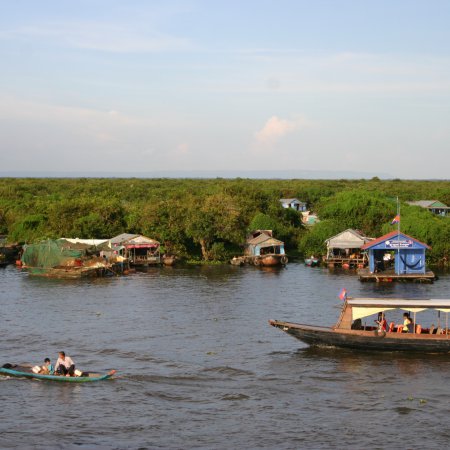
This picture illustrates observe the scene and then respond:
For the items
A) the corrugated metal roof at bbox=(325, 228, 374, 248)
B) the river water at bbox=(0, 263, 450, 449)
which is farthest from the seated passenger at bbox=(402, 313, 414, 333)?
the corrugated metal roof at bbox=(325, 228, 374, 248)

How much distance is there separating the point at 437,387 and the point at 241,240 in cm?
4147

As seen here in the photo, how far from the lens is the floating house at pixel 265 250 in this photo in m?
65.7

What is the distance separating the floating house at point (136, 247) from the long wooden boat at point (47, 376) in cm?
3525

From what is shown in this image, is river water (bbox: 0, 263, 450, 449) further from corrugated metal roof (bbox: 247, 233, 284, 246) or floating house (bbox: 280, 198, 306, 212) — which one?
floating house (bbox: 280, 198, 306, 212)

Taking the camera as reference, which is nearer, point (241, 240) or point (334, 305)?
point (334, 305)

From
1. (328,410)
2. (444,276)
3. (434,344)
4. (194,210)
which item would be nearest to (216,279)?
(194,210)

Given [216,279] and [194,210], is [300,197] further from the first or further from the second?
[216,279]

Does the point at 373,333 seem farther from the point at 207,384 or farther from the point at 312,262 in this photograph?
the point at 312,262

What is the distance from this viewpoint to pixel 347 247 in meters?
64.8

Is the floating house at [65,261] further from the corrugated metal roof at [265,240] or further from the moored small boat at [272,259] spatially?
the corrugated metal roof at [265,240]

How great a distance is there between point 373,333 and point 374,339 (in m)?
0.26

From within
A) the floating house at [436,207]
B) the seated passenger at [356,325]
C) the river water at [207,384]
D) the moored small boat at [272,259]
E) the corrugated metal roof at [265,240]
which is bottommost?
the river water at [207,384]

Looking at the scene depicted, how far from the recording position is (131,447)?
23.1 m

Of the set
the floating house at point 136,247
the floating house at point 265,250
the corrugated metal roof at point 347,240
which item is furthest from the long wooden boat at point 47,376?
the corrugated metal roof at point 347,240
